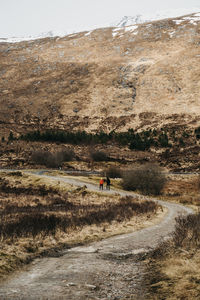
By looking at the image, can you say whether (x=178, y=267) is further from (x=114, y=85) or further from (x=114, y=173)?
(x=114, y=85)

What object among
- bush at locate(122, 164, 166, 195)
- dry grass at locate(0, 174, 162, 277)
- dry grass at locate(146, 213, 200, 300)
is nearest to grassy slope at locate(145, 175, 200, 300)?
dry grass at locate(146, 213, 200, 300)

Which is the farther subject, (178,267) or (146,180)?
(146,180)

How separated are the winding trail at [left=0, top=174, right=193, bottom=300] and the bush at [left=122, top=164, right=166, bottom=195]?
90.0ft

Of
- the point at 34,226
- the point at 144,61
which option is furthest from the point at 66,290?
the point at 144,61

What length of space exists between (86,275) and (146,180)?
106 ft

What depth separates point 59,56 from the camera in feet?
461

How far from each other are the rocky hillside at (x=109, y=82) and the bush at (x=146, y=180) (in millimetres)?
50916

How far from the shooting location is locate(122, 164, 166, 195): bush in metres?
38.9

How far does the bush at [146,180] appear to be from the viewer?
38875 mm

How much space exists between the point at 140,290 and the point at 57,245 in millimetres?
5362

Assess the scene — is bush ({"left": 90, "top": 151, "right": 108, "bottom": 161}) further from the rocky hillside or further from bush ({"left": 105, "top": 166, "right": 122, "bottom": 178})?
the rocky hillside

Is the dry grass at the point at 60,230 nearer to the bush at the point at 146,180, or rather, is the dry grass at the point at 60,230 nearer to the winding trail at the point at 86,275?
the winding trail at the point at 86,275

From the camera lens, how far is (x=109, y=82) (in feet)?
372

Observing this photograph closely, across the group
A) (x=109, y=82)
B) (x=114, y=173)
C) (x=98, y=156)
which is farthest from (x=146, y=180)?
(x=109, y=82)
